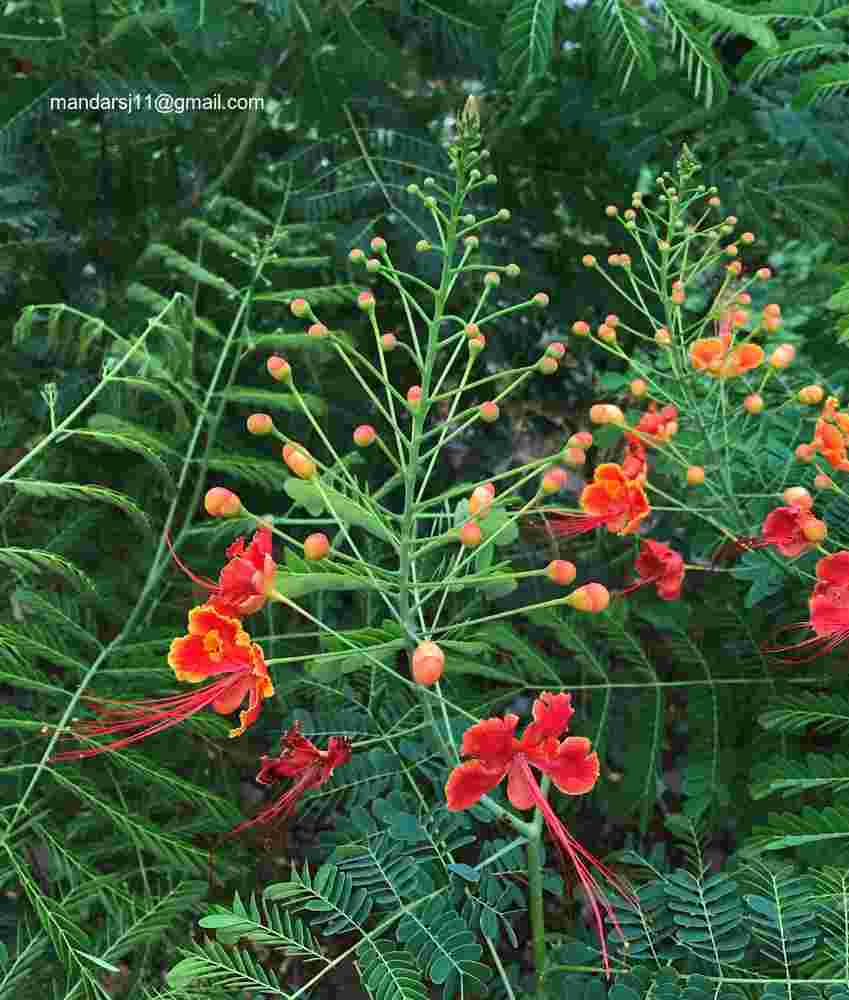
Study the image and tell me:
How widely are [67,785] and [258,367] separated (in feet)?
3.11

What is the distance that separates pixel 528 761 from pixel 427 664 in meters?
0.17

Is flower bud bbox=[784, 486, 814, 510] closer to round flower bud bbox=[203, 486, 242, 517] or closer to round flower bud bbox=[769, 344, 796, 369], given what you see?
round flower bud bbox=[769, 344, 796, 369]

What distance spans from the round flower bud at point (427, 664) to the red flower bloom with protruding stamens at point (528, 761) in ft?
0.27

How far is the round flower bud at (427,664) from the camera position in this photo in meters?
0.94

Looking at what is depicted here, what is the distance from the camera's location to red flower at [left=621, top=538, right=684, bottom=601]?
142cm

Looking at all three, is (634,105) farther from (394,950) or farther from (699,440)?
(394,950)

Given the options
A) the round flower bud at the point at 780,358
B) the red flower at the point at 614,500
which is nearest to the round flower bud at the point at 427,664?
the red flower at the point at 614,500

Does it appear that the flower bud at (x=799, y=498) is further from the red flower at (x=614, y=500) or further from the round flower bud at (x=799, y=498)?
the red flower at (x=614, y=500)

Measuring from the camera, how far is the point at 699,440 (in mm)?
1604

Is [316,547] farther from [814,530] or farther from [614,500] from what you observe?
[814,530]

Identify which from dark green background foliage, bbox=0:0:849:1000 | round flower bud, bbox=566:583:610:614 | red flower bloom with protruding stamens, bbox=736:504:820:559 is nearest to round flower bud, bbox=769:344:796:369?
dark green background foliage, bbox=0:0:849:1000

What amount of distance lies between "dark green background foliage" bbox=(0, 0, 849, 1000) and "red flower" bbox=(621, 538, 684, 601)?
125 millimetres

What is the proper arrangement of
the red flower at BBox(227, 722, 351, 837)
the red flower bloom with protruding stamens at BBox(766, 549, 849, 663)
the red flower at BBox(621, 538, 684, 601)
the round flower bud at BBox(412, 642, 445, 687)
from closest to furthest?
the round flower bud at BBox(412, 642, 445, 687) < the red flower at BBox(227, 722, 351, 837) < the red flower bloom with protruding stamens at BBox(766, 549, 849, 663) < the red flower at BBox(621, 538, 684, 601)

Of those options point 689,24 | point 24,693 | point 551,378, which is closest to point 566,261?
point 551,378
